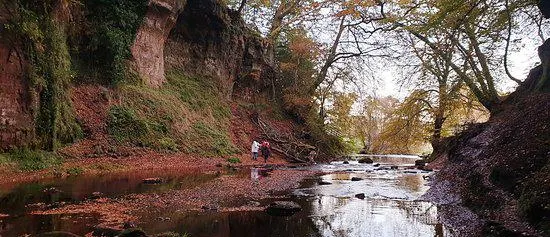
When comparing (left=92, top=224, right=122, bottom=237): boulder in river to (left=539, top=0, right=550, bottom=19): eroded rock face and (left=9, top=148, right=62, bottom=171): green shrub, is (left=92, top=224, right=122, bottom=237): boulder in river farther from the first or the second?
(left=539, top=0, right=550, bottom=19): eroded rock face

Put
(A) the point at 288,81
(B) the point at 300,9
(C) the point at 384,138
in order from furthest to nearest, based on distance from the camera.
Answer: (A) the point at 288,81 < (B) the point at 300,9 < (C) the point at 384,138

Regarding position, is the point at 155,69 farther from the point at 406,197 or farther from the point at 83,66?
the point at 406,197

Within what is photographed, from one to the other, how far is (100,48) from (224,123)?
35.1 feet

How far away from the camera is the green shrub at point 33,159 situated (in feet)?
43.6

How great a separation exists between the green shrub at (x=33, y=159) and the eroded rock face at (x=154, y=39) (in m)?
10.2

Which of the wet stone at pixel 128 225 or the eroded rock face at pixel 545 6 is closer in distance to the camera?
the wet stone at pixel 128 225

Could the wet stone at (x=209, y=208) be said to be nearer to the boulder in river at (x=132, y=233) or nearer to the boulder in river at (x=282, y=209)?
the boulder in river at (x=282, y=209)

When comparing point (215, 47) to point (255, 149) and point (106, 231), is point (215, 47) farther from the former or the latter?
point (106, 231)

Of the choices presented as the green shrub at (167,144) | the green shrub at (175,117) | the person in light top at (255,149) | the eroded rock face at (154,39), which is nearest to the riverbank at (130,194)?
the green shrub at (175,117)

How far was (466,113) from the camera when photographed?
2828 cm

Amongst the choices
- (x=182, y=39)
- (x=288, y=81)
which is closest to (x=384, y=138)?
(x=288, y=81)

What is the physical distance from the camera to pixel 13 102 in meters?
14.0

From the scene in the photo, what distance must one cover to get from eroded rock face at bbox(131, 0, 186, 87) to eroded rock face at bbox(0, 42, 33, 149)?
31.2ft

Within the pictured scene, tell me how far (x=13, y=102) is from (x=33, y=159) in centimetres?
218
